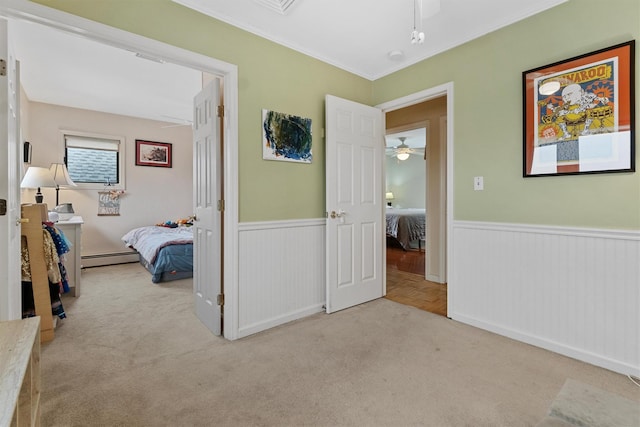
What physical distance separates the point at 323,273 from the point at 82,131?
471 cm

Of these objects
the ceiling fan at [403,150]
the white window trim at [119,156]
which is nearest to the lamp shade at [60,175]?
the white window trim at [119,156]

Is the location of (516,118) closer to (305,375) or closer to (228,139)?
(228,139)

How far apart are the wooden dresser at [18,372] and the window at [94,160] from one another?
488cm

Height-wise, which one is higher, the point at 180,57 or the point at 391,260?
the point at 180,57

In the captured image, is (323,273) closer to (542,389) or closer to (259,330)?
(259,330)

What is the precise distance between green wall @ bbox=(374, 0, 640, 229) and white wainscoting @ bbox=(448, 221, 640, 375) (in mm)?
120

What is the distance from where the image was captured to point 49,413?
4.85 ft

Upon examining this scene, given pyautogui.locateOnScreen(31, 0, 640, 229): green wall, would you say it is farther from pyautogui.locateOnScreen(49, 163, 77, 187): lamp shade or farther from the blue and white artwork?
pyautogui.locateOnScreen(49, 163, 77, 187): lamp shade

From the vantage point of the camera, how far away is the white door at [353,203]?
9.24 ft

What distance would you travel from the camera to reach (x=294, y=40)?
8.47ft

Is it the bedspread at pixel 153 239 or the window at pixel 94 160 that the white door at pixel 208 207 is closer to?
the bedspread at pixel 153 239

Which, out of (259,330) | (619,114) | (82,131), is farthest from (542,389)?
(82,131)

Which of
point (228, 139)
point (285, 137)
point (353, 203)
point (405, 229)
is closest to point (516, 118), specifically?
point (353, 203)

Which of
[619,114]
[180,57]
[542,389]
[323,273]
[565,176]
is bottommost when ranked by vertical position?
[542,389]
